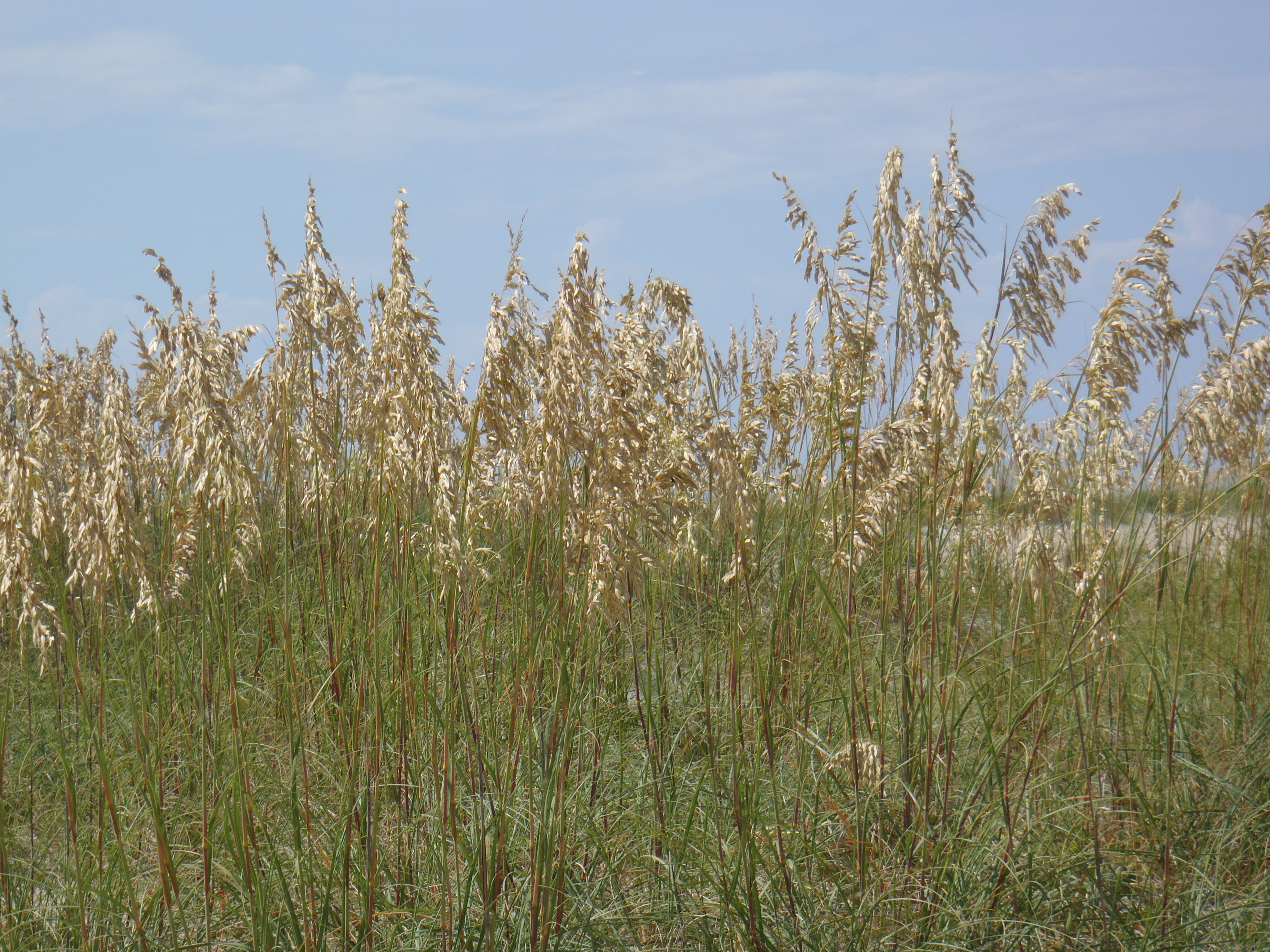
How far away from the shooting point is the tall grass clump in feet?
6.79

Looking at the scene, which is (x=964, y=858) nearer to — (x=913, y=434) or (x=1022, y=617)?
(x=913, y=434)

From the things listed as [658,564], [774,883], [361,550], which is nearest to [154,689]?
[361,550]

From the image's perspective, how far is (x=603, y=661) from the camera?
133 inches

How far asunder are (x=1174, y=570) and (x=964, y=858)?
13.4 feet

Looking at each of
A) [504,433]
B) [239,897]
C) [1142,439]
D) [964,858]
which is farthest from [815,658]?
[1142,439]

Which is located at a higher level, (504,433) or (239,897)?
(504,433)

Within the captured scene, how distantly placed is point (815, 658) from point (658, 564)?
930 mm

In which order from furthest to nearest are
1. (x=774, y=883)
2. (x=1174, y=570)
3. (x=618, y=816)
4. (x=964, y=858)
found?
(x=1174, y=570)
(x=618, y=816)
(x=964, y=858)
(x=774, y=883)

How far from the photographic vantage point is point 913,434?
2523 mm

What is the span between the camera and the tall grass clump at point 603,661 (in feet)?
6.79

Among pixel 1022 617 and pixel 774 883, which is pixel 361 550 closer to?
pixel 774 883

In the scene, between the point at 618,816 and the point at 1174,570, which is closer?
the point at 618,816

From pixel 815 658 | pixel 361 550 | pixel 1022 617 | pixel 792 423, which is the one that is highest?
pixel 792 423

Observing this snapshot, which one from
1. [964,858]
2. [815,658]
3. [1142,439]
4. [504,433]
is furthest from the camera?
[1142,439]
